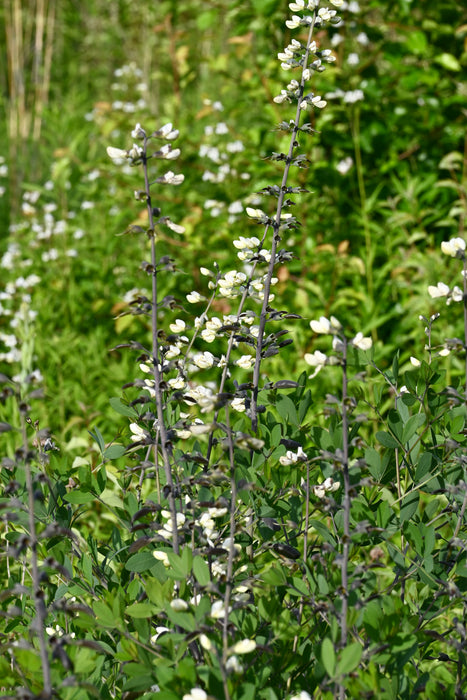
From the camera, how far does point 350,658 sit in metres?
0.93

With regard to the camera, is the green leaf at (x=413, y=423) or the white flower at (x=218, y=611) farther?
the green leaf at (x=413, y=423)

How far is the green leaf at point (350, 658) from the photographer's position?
93 centimetres

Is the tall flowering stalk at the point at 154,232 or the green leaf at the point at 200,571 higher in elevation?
the tall flowering stalk at the point at 154,232

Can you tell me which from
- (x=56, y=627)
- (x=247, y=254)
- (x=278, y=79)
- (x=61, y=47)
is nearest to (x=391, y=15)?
(x=278, y=79)

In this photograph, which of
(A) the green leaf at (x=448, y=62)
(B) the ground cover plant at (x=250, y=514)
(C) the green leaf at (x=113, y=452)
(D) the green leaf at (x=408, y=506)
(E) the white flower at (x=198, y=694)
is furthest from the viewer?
(A) the green leaf at (x=448, y=62)

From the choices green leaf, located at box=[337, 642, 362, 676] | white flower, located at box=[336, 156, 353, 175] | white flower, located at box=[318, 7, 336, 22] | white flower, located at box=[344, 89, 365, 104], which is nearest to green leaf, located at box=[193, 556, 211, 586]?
green leaf, located at box=[337, 642, 362, 676]

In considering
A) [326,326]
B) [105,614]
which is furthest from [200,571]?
[326,326]

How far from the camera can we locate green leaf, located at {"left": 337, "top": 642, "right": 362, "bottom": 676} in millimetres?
928

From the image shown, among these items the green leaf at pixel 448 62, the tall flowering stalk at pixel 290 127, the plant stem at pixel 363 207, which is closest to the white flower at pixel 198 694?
the tall flowering stalk at pixel 290 127

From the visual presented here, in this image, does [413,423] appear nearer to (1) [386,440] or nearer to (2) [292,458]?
(1) [386,440]

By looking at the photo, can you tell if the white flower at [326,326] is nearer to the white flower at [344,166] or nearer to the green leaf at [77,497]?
the green leaf at [77,497]

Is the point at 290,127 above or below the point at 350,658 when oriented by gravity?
above

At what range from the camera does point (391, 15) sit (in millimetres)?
3932

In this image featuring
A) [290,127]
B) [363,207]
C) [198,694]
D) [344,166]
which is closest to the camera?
[198,694]
